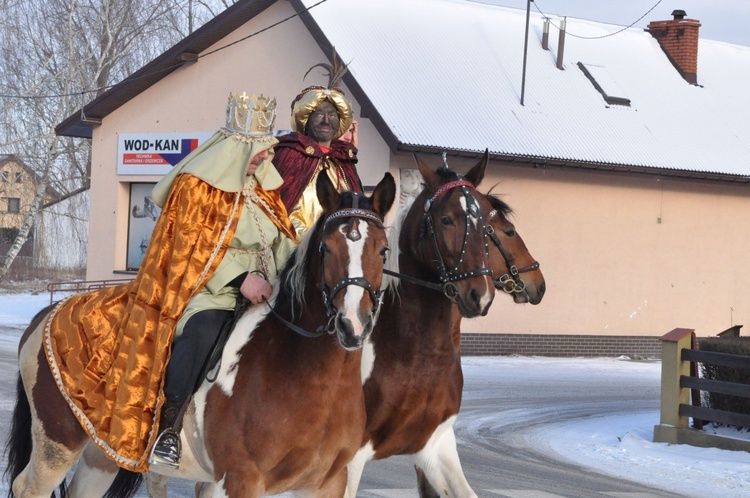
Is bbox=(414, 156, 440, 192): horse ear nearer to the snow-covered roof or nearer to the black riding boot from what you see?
the black riding boot

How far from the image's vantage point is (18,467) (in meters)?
6.55

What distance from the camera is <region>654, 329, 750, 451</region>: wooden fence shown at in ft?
38.3

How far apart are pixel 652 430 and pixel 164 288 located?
27.8 feet

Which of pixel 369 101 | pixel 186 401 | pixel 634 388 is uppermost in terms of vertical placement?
pixel 369 101

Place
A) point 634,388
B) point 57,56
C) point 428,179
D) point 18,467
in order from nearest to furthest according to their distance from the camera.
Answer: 1. point 18,467
2. point 428,179
3. point 634,388
4. point 57,56

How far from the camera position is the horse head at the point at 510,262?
728 cm

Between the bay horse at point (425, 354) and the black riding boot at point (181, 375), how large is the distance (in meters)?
1.14

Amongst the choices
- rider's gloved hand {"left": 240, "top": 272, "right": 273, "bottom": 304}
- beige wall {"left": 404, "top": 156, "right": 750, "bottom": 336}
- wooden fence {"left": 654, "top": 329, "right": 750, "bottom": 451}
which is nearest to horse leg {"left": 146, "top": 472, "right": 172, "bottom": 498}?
rider's gloved hand {"left": 240, "top": 272, "right": 273, "bottom": 304}

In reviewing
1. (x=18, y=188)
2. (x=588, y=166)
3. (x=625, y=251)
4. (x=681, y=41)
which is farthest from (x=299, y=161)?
(x=18, y=188)

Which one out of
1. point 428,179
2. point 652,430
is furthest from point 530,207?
point 428,179

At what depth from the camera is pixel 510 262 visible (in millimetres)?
7410

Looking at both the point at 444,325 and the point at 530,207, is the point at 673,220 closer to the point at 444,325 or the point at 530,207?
the point at 530,207

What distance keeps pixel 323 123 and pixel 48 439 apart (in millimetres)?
2667

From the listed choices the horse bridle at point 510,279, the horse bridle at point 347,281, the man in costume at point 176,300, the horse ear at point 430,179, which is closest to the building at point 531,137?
the horse bridle at point 510,279
